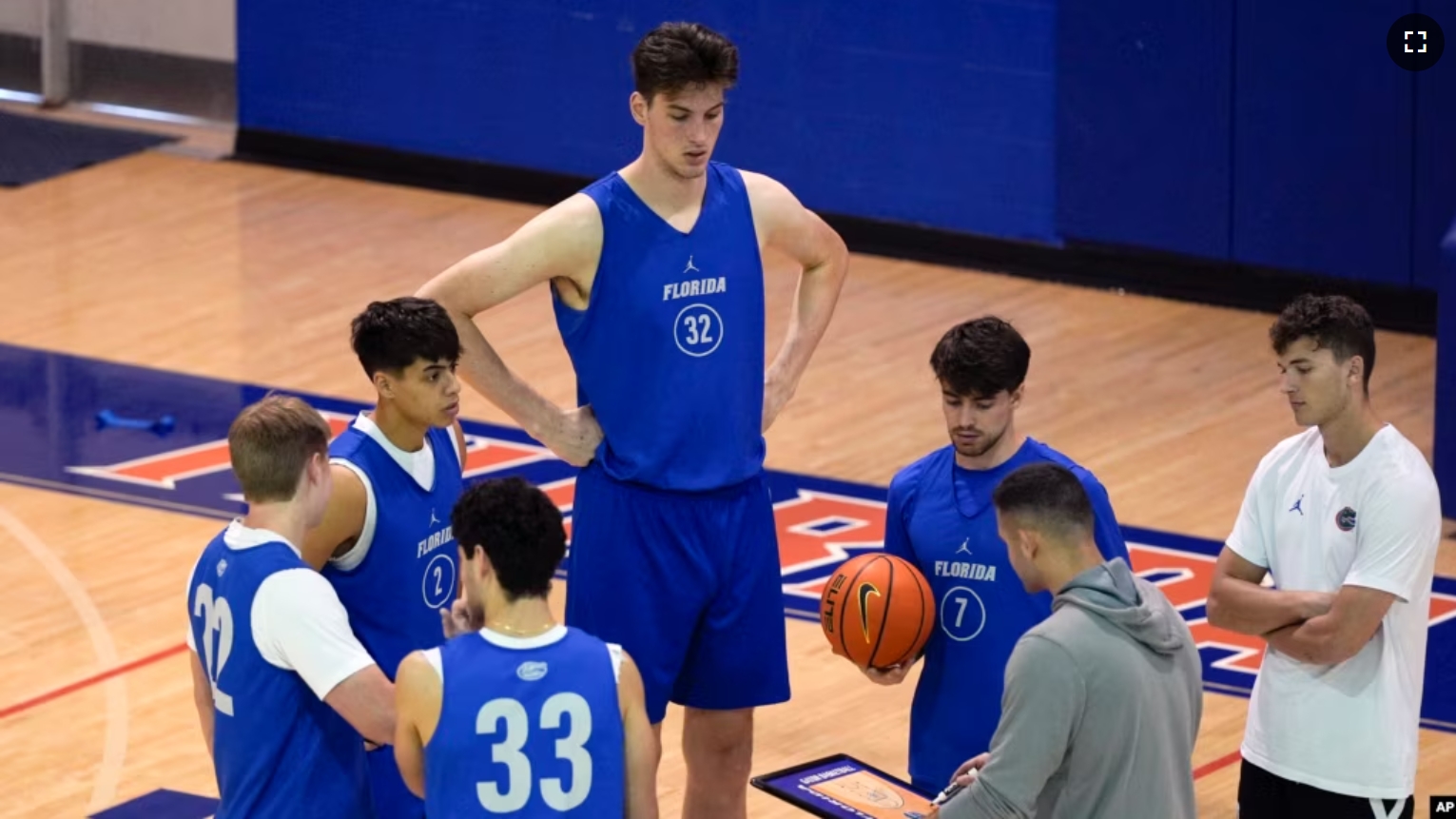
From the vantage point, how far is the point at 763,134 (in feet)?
47.3

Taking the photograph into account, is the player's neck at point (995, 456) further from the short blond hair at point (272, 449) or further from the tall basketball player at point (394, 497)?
the short blond hair at point (272, 449)

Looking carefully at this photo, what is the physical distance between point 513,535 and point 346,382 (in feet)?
24.0

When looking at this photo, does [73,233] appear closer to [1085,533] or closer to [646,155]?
[646,155]

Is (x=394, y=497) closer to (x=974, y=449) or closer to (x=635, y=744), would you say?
(x=635, y=744)

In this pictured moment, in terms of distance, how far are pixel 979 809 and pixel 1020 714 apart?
202mm

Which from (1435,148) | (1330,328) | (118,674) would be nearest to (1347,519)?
(1330,328)

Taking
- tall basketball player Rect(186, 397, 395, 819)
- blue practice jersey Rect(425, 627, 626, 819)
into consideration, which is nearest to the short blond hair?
tall basketball player Rect(186, 397, 395, 819)

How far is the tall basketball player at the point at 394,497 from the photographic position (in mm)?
5664

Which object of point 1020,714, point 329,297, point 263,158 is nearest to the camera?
point 1020,714

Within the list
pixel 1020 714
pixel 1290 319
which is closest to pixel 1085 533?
pixel 1020 714

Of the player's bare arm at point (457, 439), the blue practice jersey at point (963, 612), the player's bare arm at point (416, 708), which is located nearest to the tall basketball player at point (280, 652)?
the player's bare arm at point (416, 708)

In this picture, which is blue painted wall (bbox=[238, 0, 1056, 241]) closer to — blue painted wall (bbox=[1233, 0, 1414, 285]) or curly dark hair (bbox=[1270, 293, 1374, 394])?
blue painted wall (bbox=[1233, 0, 1414, 285])

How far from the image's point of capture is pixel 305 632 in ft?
16.6

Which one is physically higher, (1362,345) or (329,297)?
(1362,345)
